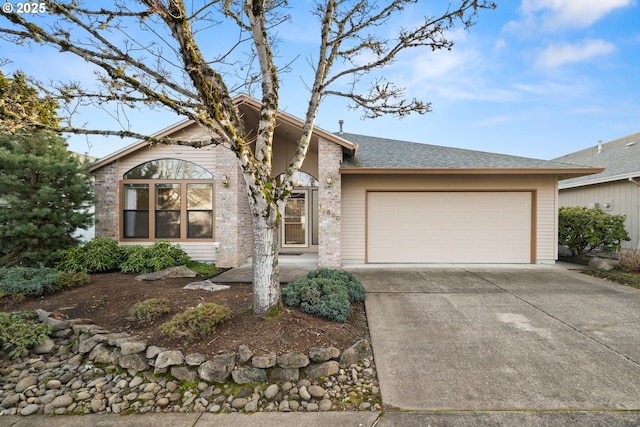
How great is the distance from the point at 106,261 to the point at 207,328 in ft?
16.6

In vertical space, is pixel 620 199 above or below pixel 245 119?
below

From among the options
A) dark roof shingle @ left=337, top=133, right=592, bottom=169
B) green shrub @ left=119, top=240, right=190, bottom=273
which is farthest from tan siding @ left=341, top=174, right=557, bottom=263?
green shrub @ left=119, top=240, right=190, bottom=273

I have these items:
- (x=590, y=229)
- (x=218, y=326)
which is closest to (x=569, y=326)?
(x=218, y=326)

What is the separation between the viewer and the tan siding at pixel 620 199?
28.0 feet

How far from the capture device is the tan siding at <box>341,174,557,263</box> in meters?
7.80

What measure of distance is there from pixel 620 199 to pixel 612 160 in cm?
257

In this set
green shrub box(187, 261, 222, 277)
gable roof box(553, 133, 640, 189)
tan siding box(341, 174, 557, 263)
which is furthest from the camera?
gable roof box(553, 133, 640, 189)

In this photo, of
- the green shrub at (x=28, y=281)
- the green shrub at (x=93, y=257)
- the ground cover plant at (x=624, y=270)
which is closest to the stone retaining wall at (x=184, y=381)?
the green shrub at (x=28, y=281)

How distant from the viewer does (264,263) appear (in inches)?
136

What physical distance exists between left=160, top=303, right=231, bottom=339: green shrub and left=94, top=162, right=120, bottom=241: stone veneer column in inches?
229

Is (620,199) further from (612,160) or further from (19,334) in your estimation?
(19,334)

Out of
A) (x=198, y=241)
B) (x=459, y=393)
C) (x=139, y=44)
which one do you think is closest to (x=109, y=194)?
(x=198, y=241)

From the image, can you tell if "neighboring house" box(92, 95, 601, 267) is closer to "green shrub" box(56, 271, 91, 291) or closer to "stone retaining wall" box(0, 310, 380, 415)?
"green shrub" box(56, 271, 91, 291)

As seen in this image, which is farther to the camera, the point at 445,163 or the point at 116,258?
the point at 445,163
